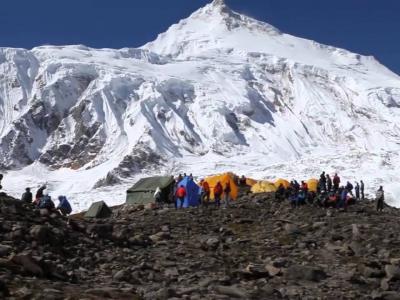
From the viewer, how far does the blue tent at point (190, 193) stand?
117ft

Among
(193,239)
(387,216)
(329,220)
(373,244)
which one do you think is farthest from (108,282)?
(387,216)

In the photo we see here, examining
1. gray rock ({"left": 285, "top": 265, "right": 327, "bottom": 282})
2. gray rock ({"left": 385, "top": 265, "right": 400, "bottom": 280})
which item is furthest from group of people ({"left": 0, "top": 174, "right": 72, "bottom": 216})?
gray rock ({"left": 385, "top": 265, "right": 400, "bottom": 280})

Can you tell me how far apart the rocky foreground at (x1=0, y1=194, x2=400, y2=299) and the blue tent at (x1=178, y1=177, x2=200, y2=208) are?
35.6 feet

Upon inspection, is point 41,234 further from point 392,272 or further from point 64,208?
point 64,208

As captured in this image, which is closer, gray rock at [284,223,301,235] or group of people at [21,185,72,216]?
gray rock at [284,223,301,235]

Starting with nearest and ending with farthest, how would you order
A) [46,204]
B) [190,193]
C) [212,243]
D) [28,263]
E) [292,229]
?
1. [28,263]
2. [212,243]
3. [292,229]
4. [46,204]
5. [190,193]

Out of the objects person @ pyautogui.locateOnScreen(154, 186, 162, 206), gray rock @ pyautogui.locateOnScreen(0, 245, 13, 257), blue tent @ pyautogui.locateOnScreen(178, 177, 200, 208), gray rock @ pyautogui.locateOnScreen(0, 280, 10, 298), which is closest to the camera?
gray rock @ pyautogui.locateOnScreen(0, 280, 10, 298)

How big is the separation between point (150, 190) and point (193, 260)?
24.5 metres

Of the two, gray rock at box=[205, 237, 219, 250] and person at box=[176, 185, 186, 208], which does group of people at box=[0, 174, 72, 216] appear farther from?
person at box=[176, 185, 186, 208]

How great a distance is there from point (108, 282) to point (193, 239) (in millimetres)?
7242

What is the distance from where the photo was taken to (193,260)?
17.3m

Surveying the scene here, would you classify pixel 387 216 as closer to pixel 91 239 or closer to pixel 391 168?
pixel 91 239

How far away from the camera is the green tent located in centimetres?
3973

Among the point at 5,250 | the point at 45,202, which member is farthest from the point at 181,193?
the point at 5,250
